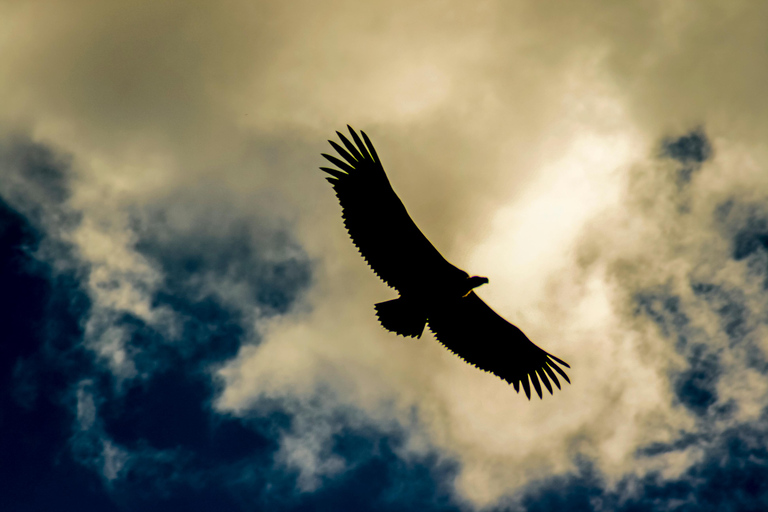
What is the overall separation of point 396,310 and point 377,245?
162 centimetres

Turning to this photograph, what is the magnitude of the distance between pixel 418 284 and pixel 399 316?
34.6 inches

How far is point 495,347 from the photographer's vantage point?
11.7m

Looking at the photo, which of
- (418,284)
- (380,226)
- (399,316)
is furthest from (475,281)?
(380,226)

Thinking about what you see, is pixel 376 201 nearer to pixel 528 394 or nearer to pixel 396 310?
pixel 396 310

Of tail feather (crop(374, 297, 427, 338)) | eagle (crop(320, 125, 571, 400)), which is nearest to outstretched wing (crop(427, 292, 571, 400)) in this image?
eagle (crop(320, 125, 571, 400))

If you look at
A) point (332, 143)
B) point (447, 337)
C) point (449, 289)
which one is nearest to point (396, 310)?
point (449, 289)

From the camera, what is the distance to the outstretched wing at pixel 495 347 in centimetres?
1127

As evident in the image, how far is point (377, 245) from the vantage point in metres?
9.91

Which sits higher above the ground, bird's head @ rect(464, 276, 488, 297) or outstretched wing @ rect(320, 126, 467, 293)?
outstretched wing @ rect(320, 126, 467, 293)

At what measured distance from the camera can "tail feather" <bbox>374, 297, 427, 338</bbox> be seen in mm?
10266

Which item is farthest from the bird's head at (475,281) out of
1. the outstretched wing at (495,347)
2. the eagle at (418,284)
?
the outstretched wing at (495,347)

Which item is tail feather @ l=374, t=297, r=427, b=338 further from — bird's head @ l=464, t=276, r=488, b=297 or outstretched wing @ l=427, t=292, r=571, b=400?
bird's head @ l=464, t=276, r=488, b=297

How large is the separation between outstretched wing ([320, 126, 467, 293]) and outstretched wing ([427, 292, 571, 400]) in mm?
1520

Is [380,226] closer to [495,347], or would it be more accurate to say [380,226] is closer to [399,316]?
[399,316]
